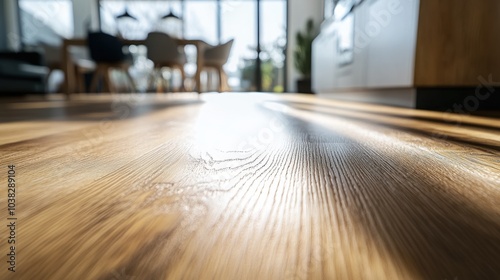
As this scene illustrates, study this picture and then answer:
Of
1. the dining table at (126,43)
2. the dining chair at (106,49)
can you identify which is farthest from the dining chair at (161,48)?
Result: the dining chair at (106,49)

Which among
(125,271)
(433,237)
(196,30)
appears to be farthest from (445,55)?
(196,30)

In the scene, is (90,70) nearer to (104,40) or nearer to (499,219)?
(104,40)

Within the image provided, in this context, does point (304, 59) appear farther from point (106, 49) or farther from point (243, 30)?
point (106, 49)

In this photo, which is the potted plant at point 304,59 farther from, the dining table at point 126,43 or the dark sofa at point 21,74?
the dark sofa at point 21,74

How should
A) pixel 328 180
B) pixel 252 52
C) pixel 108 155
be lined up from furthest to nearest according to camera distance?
1. pixel 252 52
2. pixel 108 155
3. pixel 328 180

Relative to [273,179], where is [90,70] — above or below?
above

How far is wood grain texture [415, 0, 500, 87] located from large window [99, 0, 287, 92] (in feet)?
16.4

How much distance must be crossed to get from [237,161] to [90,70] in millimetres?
6123

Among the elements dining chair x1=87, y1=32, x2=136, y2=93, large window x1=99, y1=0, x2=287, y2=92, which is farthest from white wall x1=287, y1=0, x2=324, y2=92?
dining chair x1=87, y1=32, x2=136, y2=93

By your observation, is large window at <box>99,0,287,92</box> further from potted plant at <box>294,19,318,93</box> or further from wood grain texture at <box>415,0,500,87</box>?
wood grain texture at <box>415,0,500,87</box>

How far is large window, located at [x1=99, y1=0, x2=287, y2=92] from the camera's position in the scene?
6410mm

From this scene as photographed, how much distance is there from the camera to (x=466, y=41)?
1515mm

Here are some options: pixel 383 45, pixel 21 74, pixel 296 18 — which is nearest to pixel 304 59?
pixel 296 18

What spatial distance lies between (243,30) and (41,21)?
3.79 metres
